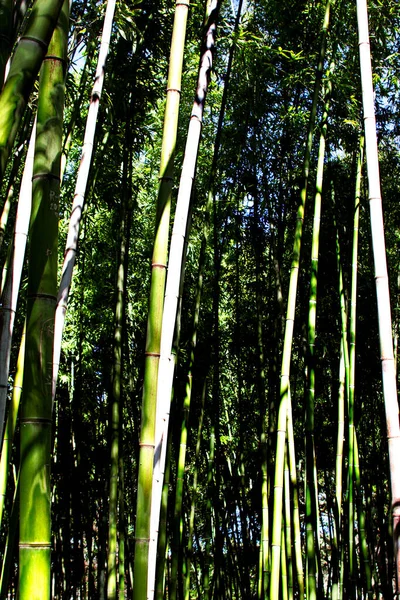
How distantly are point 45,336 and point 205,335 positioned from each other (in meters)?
5.11

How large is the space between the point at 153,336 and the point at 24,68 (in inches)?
21.5

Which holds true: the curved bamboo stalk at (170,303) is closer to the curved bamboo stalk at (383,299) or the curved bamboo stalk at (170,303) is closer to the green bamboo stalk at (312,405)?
the curved bamboo stalk at (383,299)

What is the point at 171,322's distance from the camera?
1526 millimetres

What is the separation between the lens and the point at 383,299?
1801 mm

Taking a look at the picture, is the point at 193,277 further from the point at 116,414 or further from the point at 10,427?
the point at 10,427

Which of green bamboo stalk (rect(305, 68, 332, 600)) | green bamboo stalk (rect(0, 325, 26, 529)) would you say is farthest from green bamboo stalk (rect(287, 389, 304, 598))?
green bamboo stalk (rect(0, 325, 26, 529))

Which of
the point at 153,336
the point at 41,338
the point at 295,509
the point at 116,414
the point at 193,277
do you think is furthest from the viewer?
the point at 193,277

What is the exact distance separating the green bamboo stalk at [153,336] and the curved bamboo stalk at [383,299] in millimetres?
710

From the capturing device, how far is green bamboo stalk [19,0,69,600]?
34.0 inches

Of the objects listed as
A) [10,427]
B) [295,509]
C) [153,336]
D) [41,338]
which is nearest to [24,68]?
[41,338]

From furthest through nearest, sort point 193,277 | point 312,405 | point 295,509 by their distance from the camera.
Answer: point 193,277
point 295,509
point 312,405

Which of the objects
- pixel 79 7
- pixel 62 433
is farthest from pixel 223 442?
pixel 79 7

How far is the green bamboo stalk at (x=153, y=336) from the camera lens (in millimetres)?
1175

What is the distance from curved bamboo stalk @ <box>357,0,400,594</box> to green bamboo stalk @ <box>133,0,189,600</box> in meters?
0.71
